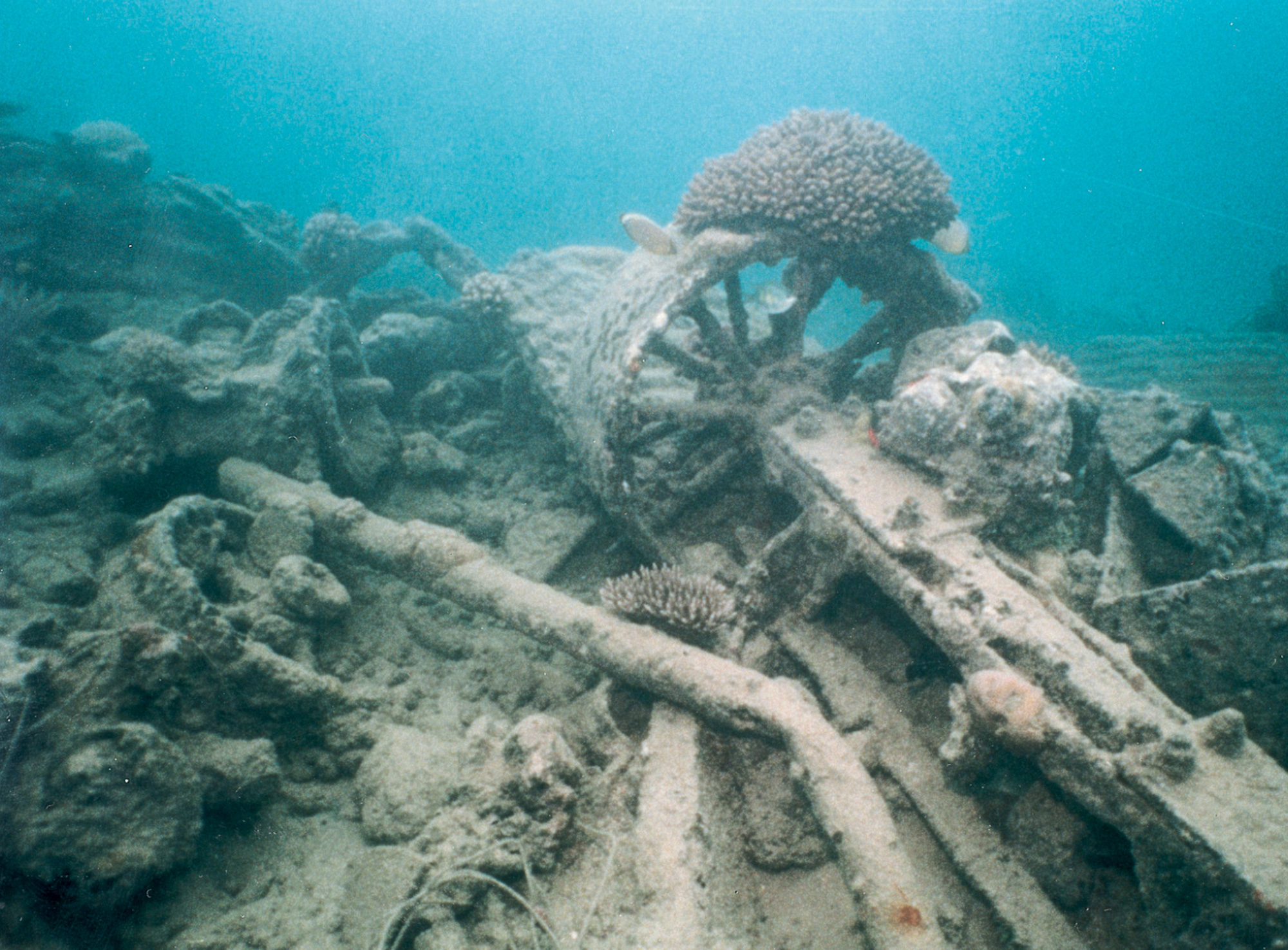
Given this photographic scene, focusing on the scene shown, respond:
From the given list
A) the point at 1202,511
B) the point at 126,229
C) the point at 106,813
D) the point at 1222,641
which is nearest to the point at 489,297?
the point at 106,813

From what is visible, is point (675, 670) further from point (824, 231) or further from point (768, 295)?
point (768, 295)

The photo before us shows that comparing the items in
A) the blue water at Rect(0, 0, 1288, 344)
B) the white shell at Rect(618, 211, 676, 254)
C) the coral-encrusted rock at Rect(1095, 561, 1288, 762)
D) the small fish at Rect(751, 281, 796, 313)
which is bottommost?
the coral-encrusted rock at Rect(1095, 561, 1288, 762)

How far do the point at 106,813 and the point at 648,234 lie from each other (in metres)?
5.07

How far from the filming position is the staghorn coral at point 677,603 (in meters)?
3.59

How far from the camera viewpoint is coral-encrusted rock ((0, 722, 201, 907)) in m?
2.39

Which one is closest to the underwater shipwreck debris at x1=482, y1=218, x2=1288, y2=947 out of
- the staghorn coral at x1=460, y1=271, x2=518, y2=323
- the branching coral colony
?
the branching coral colony

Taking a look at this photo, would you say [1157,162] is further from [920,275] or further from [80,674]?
[80,674]

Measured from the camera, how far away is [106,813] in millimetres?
2561

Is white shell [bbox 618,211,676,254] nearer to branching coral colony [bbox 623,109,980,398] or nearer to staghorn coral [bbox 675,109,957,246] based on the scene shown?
branching coral colony [bbox 623,109,980,398]

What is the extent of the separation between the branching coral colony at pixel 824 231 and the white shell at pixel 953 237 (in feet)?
0.04

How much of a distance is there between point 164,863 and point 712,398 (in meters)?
4.77

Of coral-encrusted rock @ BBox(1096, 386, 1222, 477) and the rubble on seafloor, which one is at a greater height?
coral-encrusted rock @ BBox(1096, 386, 1222, 477)

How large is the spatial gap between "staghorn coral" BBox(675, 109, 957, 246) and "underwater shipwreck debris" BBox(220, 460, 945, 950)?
3.68m

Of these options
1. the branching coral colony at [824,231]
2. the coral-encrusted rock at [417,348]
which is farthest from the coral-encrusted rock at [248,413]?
the branching coral colony at [824,231]
